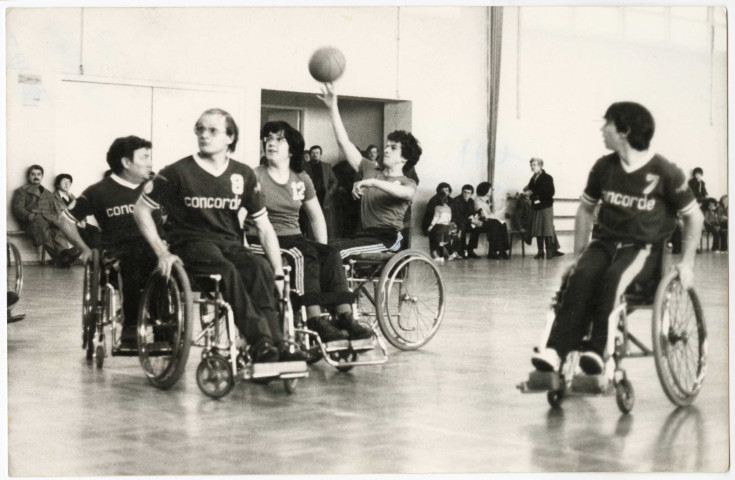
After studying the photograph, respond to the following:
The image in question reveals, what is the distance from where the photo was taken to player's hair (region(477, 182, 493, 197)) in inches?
302

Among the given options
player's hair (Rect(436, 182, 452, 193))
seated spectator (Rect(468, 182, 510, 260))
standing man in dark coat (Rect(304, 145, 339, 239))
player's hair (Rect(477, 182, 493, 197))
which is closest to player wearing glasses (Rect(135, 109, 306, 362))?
standing man in dark coat (Rect(304, 145, 339, 239))

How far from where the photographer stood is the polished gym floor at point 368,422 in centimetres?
343

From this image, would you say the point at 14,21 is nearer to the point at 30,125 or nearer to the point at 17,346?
the point at 30,125

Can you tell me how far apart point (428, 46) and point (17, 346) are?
3.43 metres

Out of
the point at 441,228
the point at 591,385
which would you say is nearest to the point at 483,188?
the point at 441,228

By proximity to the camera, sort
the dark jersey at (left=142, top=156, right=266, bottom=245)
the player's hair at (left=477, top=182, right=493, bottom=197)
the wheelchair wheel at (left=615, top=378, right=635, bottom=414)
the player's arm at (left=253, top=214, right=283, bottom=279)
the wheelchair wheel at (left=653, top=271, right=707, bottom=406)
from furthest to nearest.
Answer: the player's hair at (left=477, top=182, right=493, bottom=197) < the player's arm at (left=253, top=214, right=283, bottom=279) < the dark jersey at (left=142, top=156, right=266, bottom=245) < the wheelchair wheel at (left=615, top=378, right=635, bottom=414) < the wheelchair wheel at (left=653, top=271, right=707, bottom=406)

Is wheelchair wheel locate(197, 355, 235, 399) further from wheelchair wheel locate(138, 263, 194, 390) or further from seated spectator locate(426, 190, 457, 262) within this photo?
seated spectator locate(426, 190, 457, 262)

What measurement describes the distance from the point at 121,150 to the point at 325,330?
133cm

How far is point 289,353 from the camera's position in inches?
166

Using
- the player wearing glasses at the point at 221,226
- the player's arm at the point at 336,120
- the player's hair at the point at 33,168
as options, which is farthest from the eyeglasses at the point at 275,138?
the player's hair at the point at 33,168

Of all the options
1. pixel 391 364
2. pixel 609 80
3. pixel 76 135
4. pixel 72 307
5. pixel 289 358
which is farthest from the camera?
pixel 76 135

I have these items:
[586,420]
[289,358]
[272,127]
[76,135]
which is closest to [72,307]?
[76,135]

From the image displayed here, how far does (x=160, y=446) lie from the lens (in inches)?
139

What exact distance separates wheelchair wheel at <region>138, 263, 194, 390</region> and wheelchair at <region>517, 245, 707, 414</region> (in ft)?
4.40
